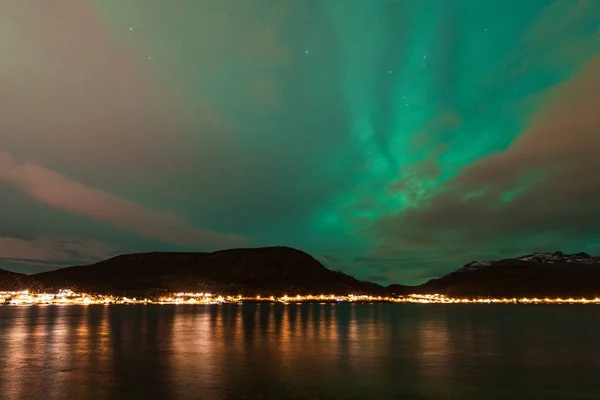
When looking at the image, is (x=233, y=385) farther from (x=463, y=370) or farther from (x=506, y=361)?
(x=506, y=361)

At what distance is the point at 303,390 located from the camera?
46344mm

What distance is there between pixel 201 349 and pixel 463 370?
3963cm

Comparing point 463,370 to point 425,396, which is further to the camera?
point 463,370

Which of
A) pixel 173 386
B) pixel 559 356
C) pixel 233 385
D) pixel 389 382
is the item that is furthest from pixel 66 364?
pixel 559 356

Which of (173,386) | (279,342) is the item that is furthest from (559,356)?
(173,386)

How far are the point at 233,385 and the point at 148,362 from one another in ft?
68.5

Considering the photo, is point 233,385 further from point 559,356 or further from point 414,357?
point 559,356

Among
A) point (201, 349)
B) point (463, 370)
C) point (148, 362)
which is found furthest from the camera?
point (201, 349)

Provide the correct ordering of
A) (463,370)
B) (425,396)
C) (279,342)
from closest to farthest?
(425,396) < (463,370) < (279,342)

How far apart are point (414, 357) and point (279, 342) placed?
2902 centimetres

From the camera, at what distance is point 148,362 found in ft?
212

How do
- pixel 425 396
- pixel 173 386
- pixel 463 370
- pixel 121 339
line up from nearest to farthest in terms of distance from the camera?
pixel 425 396, pixel 173 386, pixel 463 370, pixel 121 339

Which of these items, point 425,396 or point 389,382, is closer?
point 425,396

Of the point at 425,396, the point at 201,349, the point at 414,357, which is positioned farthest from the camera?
the point at 201,349
